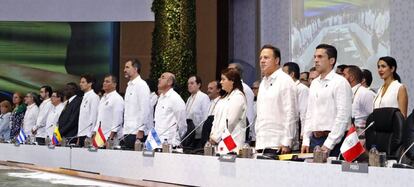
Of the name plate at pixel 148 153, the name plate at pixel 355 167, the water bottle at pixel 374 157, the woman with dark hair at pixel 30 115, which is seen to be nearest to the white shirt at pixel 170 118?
the name plate at pixel 148 153

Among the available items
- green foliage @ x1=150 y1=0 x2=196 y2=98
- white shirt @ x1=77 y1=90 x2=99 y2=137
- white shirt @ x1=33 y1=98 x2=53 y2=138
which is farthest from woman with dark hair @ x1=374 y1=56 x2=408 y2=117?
green foliage @ x1=150 y1=0 x2=196 y2=98

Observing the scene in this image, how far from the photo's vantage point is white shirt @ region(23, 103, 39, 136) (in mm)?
11047

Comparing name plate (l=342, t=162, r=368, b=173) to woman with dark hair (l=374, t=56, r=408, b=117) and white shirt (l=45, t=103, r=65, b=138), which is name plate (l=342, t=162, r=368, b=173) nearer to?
woman with dark hair (l=374, t=56, r=408, b=117)

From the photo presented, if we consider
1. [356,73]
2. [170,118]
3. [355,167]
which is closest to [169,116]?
[170,118]

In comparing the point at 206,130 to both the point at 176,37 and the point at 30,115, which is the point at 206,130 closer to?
the point at 30,115

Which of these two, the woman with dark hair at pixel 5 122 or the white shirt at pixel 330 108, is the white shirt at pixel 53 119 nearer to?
the woman with dark hair at pixel 5 122

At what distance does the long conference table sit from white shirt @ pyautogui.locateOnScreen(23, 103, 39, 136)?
2293 mm

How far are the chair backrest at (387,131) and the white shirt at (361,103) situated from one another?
134 cm

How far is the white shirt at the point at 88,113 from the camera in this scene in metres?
8.80

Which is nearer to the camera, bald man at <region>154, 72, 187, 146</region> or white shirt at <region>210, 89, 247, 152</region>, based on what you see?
white shirt at <region>210, 89, 247, 152</region>

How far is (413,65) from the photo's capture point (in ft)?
28.8

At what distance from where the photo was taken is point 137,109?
25.6 ft

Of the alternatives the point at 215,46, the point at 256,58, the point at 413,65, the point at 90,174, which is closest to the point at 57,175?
the point at 90,174

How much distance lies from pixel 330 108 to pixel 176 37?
684 cm
